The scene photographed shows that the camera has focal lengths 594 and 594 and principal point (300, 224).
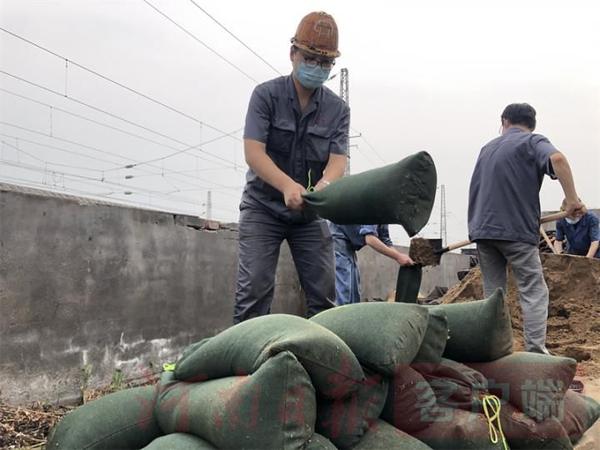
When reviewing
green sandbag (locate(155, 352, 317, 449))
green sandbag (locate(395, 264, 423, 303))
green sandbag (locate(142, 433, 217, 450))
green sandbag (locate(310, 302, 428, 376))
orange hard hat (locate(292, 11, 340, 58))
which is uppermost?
orange hard hat (locate(292, 11, 340, 58))

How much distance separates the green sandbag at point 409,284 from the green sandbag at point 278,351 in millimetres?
782

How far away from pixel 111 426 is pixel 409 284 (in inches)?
46.6

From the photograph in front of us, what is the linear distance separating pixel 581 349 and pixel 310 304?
2606 mm

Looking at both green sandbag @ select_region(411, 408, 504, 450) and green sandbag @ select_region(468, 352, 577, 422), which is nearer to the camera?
green sandbag @ select_region(411, 408, 504, 450)

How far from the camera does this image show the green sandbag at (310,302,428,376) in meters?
1.56

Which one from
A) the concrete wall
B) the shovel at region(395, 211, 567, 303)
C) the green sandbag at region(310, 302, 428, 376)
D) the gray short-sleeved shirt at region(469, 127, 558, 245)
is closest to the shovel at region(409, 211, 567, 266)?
the shovel at region(395, 211, 567, 303)

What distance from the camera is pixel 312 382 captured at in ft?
4.51

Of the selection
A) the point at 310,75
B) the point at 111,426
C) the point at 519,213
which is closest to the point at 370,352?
the point at 111,426

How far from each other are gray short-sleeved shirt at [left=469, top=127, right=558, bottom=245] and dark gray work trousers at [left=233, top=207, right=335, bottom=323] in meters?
1.19

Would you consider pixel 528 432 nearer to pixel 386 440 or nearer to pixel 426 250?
pixel 386 440

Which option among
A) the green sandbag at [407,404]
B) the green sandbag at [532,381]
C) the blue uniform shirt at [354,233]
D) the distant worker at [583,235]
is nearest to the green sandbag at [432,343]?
the green sandbag at [407,404]

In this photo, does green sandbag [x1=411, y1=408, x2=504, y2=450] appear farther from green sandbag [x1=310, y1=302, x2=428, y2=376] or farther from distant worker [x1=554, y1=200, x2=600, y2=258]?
distant worker [x1=554, y1=200, x2=600, y2=258]

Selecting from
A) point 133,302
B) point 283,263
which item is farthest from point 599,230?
point 133,302

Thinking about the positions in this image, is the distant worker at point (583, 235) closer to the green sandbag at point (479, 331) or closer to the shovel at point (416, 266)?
the shovel at point (416, 266)
